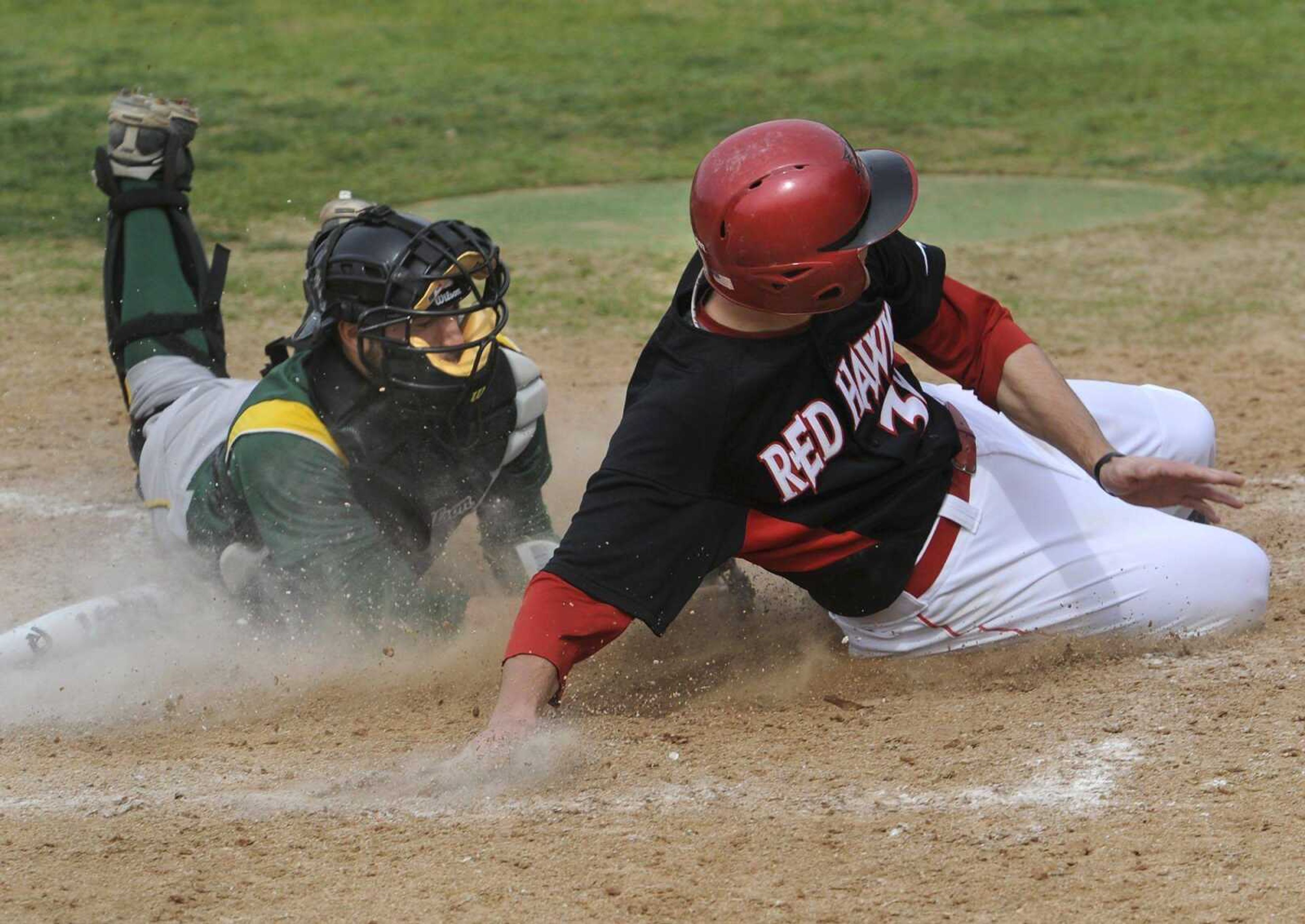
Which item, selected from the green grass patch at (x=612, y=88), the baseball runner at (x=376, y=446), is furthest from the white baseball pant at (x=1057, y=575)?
the green grass patch at (x=612, y=88)

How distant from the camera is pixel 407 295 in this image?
3.97 m

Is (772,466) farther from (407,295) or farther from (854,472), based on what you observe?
(407,295)

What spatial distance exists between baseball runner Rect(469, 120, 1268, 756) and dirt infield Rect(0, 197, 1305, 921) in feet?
0.51

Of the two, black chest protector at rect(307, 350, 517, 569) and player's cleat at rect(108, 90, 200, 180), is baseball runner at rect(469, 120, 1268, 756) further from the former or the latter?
player's cleat at rect(108, 90, 200, 180)

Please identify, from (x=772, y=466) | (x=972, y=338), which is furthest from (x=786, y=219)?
(x=972, y=338)

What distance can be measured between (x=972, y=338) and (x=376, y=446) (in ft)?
5.04

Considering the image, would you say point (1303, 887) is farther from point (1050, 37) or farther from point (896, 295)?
point (1050, 37)

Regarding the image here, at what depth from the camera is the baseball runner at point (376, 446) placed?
3908 millimetres

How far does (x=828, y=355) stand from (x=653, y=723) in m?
0.90

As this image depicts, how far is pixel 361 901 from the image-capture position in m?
2.71

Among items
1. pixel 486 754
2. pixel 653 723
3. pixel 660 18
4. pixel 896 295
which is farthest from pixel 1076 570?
pixel 660 18

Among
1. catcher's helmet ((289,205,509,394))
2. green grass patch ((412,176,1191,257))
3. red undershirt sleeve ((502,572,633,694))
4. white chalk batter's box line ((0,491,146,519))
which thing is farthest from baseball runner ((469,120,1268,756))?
green grass patch ((412,176,1191,257))

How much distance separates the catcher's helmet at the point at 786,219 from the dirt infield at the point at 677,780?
37.8 inches

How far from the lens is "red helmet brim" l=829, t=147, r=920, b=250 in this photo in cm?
328
